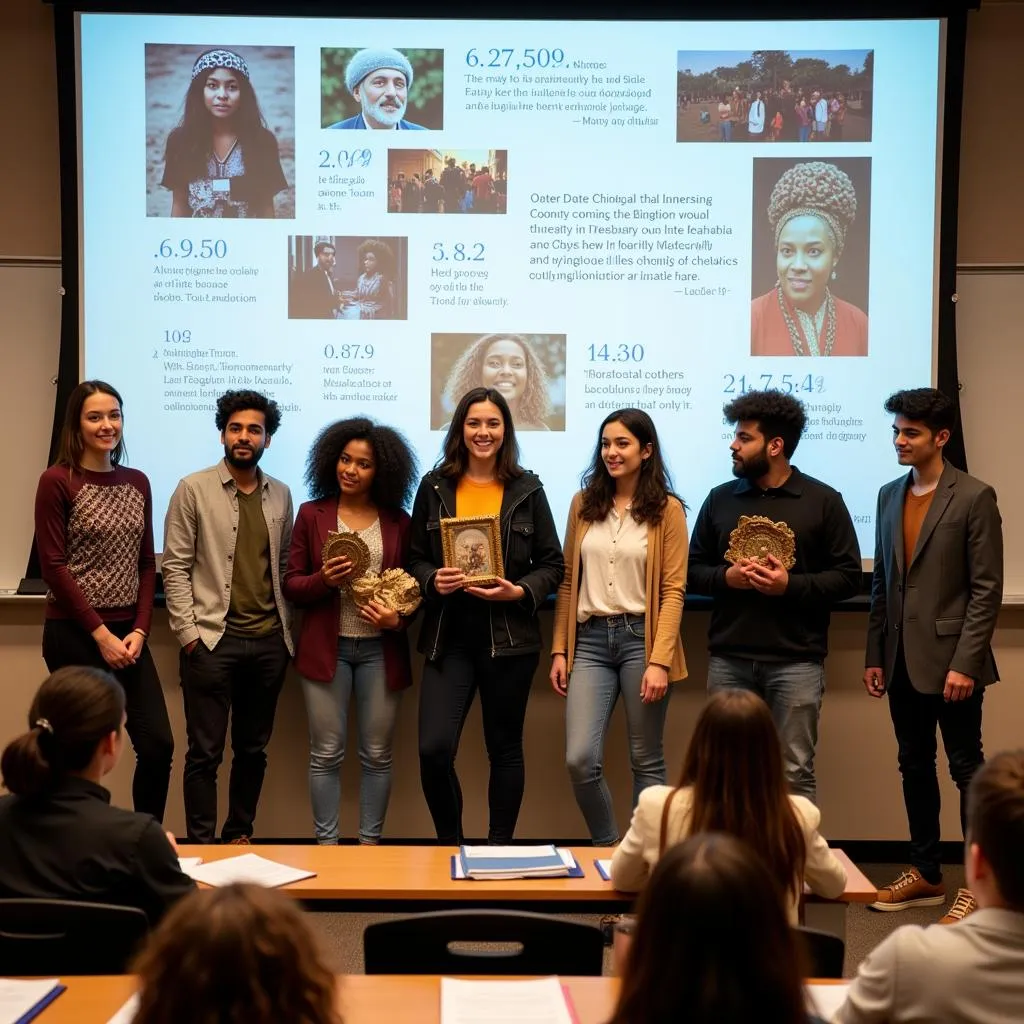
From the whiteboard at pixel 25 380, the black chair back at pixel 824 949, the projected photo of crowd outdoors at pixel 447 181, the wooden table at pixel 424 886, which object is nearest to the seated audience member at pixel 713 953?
the black chair back at pixel 824 949

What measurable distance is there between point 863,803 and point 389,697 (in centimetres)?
211

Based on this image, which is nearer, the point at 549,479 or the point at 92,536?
the point at 92,536

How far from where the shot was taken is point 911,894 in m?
4.06

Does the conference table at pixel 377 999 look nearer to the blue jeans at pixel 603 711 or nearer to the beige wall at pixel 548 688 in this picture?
the blue jeans at pixel 603 711

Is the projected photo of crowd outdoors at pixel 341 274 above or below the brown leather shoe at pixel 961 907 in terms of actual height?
above

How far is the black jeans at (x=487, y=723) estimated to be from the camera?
3928 mm

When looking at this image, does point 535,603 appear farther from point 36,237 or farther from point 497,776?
point 36,237

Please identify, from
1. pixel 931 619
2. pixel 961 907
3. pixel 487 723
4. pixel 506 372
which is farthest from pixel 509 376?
pixel 961 907

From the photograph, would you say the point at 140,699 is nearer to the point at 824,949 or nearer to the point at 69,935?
the point at 69,935

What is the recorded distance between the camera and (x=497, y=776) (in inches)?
156

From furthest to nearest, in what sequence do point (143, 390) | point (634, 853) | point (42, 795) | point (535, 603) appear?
point (143, 390) < point (535, 603) < point (634, 853) < point (42, 795)

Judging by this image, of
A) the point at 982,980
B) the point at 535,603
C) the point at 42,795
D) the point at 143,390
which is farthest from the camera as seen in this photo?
the point at 143,390

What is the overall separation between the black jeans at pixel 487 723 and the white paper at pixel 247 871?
1.45 m

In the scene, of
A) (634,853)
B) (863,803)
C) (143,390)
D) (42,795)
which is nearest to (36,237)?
(143,390)
